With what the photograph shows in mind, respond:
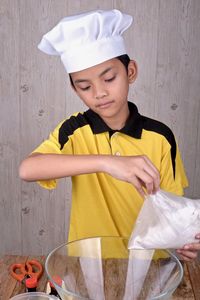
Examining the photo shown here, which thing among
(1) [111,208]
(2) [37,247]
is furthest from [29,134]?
(1) [111,208]

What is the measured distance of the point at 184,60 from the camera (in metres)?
1.79

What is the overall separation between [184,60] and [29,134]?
822 millimetres

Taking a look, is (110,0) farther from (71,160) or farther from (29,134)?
(71,160)

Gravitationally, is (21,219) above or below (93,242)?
below

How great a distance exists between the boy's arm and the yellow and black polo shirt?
17 centimetres

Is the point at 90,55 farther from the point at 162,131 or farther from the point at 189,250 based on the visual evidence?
the point at 189,250

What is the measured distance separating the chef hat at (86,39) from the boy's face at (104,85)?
0.05 feet

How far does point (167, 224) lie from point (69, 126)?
1.44ft

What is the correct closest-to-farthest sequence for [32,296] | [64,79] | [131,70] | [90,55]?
[32,296]
[90,55]
[131,70]
[64,79]

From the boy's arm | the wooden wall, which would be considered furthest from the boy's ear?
the wooden wall

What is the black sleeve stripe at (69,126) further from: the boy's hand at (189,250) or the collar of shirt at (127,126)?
the boy's hand at (189,250)

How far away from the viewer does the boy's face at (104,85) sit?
0.84m

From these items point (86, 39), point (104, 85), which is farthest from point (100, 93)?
point (86, 39)

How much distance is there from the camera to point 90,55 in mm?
839
